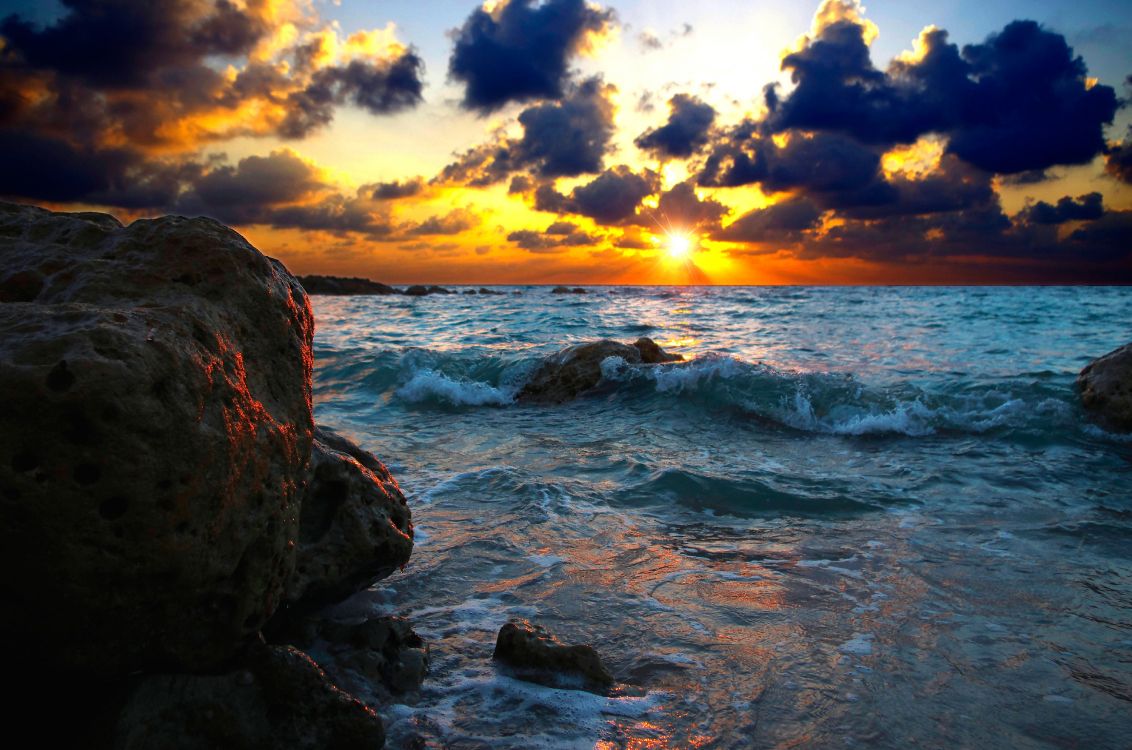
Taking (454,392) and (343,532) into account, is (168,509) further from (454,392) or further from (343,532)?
(454,392)

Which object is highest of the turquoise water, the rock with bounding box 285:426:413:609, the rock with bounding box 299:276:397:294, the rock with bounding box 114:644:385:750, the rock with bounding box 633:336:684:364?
the rock with bounding box 299:276:397:294

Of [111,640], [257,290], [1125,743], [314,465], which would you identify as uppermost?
[257,290]

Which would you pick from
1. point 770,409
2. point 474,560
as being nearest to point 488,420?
point 770,409

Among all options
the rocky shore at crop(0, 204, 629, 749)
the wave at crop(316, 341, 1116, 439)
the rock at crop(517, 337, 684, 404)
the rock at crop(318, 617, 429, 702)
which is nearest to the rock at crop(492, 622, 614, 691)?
the rocky shore at crop(0, 204, 629, 749)

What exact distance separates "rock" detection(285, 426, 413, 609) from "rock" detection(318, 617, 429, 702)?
225mm

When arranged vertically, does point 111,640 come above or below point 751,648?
above

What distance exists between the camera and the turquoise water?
8.73 ft

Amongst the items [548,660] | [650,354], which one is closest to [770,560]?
[548,660]

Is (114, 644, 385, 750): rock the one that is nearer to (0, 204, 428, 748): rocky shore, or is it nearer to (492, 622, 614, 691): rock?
(0, 204, 428, 748): rocky shore

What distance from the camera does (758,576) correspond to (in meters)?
3.96

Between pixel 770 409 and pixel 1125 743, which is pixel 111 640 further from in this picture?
pixel 770 409

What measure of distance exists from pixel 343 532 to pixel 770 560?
2.68m

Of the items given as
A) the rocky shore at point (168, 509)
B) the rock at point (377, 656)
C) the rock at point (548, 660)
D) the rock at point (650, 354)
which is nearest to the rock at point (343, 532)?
the rocky shore at point (168, 509)

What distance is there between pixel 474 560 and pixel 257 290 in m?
2.30
